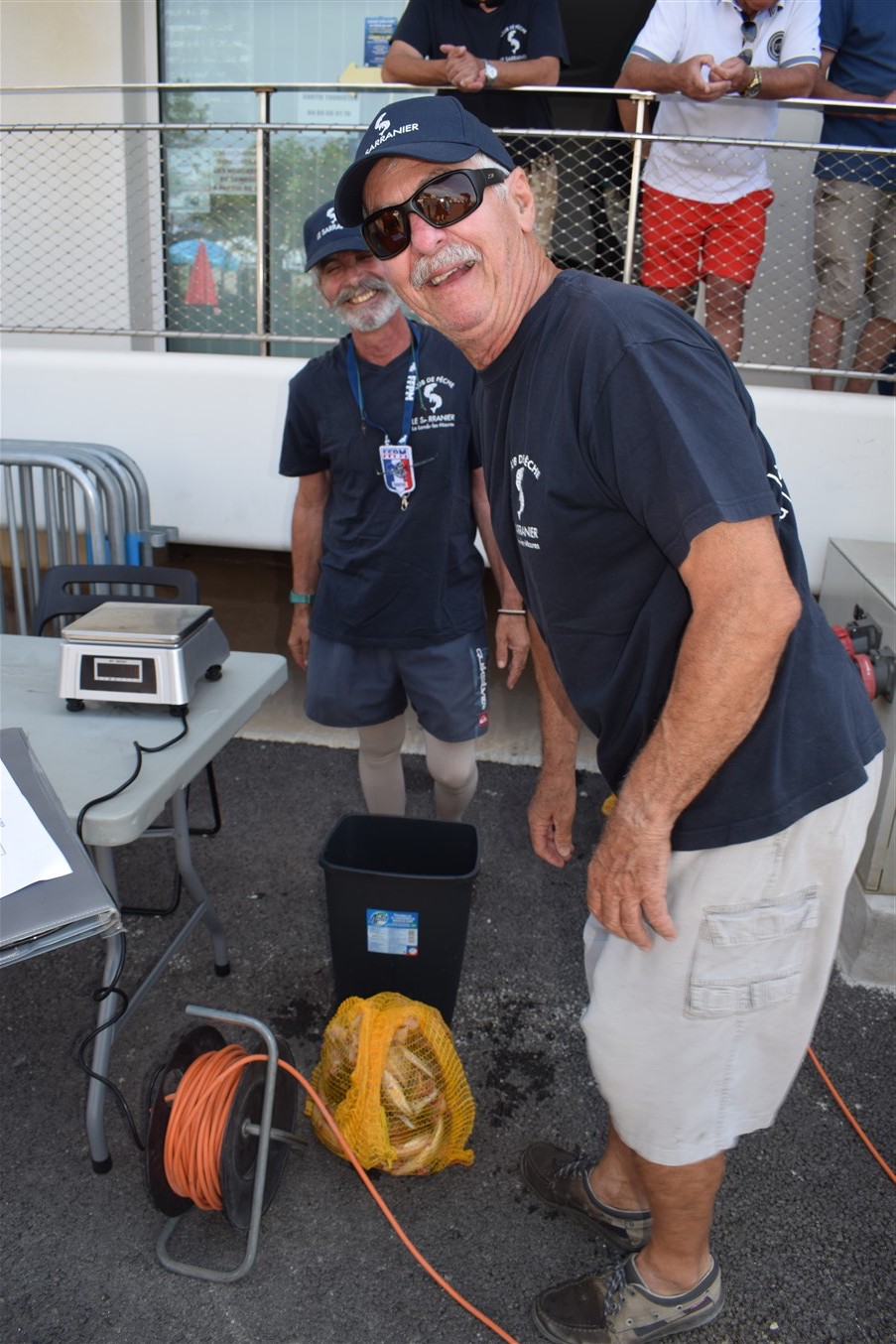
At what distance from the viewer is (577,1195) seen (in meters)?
2.27

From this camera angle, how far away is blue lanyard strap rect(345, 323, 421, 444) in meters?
2.97

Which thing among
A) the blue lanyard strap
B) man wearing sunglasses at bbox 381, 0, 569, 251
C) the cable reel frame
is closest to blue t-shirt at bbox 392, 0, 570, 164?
man wearing sunglasses at bbox 381, 0, 569, 251

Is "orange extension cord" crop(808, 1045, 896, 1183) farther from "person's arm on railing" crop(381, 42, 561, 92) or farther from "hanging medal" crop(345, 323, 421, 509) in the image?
"person's arm on railing" crop(381, 42, 561, 92)

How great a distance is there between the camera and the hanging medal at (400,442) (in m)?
2.98

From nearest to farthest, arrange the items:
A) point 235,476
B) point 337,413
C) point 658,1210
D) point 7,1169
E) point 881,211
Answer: point 658,1210 → point 7,1169 → point 337,413 → point 881,211 → point 235,476

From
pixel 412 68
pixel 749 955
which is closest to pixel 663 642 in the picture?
pixel 749 955

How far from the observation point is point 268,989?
3076 mm

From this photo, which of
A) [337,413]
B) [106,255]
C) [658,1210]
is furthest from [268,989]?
[106,255]

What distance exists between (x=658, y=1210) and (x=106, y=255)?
5.95 meters

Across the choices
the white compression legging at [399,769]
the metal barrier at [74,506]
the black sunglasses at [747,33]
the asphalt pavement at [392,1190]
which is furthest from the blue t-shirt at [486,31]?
the asphalt pavement at [392,1190]

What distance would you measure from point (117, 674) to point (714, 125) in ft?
11.4

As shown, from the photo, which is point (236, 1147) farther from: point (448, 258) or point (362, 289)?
point (362, 289)

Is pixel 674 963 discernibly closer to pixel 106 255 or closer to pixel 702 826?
pixel 702 826

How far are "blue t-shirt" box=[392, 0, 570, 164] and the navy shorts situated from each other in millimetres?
2470
